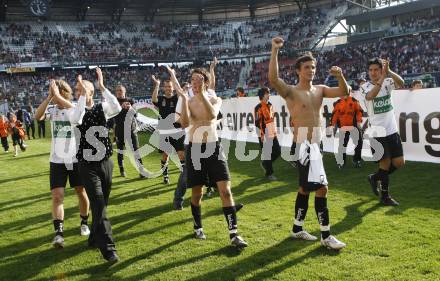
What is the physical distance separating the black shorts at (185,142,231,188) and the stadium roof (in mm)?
49853

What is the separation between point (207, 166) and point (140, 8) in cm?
5779

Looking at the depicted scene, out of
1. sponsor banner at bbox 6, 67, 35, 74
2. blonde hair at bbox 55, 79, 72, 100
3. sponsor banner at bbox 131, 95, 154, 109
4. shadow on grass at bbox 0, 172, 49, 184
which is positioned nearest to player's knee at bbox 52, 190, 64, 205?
blonde hair at bbox 55, 79, 72, 100

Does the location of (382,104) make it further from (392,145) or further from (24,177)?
(24,177)

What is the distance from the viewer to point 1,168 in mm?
14414

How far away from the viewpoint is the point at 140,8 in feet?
197

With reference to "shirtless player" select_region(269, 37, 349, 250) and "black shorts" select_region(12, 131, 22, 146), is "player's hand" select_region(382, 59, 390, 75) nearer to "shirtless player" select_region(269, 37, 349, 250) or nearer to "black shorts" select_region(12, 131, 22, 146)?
"shirtless player" select_region(269, 37, 349, 250)

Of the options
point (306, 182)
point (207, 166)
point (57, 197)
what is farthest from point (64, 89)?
point (306, 182)

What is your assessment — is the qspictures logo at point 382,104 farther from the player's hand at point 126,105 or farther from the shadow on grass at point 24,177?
the shadow on grass at point 24,177

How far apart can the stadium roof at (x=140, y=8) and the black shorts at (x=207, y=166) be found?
4985 cm

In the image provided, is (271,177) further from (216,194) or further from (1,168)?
(1,168)

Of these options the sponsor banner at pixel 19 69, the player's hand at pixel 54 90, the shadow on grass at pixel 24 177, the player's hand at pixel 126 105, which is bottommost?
the shadow on grass at pixel 24 177

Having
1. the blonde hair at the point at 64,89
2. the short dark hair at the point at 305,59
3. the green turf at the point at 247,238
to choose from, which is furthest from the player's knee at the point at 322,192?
the blonde hair at the point at 64,89

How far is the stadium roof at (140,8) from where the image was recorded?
5259 centimetres

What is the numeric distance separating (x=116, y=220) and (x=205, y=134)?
253 centimetres
